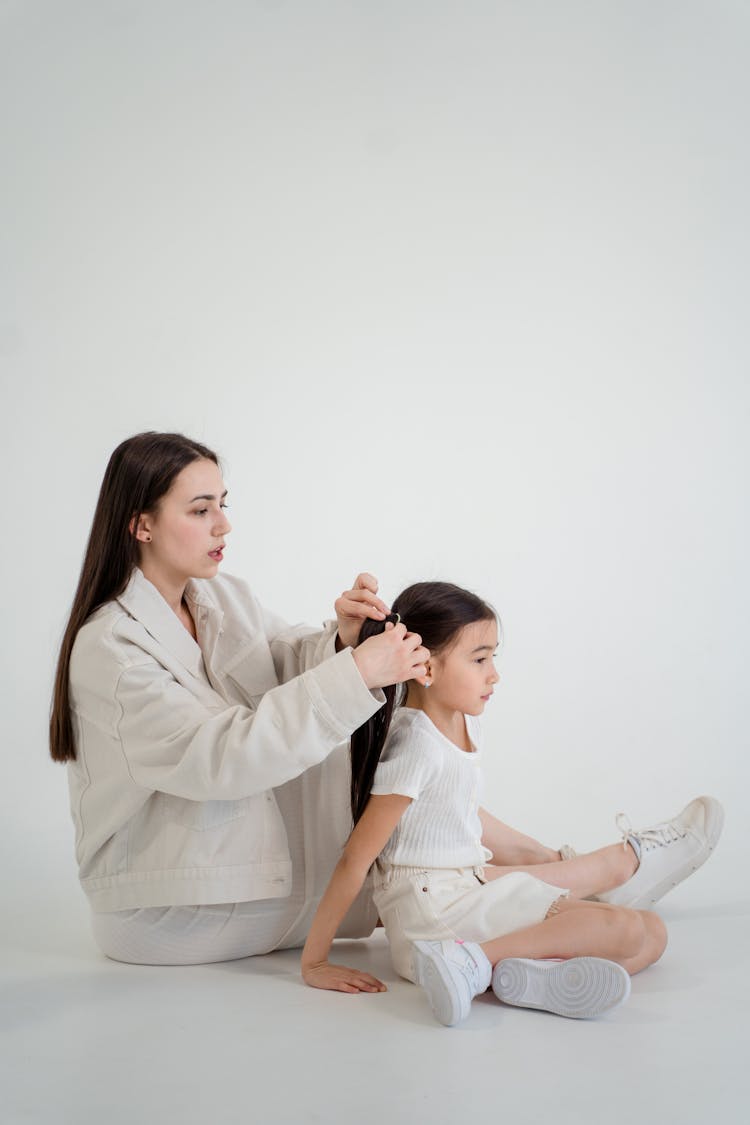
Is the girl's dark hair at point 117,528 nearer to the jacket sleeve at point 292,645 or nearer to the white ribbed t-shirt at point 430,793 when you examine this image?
the jacket sleeve at point 292,645

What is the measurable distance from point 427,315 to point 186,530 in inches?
117

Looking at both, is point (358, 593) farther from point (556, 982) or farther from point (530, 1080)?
point (530, 1080)

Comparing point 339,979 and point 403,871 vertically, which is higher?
point 403,871

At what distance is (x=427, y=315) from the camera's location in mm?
5188

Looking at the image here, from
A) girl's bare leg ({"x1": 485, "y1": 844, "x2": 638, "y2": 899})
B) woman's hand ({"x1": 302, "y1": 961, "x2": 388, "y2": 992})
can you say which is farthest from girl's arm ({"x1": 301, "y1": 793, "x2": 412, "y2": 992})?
girl's bare leg ({"x1": 485, "y1": 844, "x2": 638, "y2": 899})

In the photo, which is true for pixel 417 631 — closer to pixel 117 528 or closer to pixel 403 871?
pixel 403 871

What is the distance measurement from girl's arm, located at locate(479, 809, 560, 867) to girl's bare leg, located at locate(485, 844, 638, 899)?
0.10 metres

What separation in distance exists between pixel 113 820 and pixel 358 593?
2.16 feet

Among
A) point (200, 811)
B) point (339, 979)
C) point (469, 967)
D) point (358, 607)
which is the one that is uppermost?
point (358, 607)

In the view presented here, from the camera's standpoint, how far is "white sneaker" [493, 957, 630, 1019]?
1.93 meters

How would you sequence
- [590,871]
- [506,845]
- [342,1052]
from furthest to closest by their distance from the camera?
[506,845] → [590,871] → [342,1052]

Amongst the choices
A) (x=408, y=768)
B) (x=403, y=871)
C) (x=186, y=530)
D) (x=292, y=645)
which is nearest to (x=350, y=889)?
(x=403, y=871)

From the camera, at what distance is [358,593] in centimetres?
239

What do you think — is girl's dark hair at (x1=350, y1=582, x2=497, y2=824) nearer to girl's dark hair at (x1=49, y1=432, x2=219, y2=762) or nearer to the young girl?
the young girl
